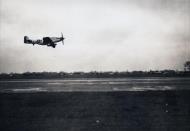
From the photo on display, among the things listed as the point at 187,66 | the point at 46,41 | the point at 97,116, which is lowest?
the point at 97,116

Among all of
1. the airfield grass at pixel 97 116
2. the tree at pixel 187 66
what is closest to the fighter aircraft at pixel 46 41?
the airfield grass at pixel 97 116

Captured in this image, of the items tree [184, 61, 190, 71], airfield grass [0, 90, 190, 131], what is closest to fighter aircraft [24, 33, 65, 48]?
airfield grass [0, 90, 190, 131]

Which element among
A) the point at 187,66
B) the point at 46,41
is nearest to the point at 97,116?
the point at 46,41

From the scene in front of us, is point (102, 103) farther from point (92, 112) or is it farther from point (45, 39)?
point (45, 39)

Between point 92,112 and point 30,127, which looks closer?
point 30,127

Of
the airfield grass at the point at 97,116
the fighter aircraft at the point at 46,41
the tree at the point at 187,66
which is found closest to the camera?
the airfield grass at the point at 97,116

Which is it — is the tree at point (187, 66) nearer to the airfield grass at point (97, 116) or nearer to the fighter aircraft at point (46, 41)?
the fighter aircraft at point (46, 41)

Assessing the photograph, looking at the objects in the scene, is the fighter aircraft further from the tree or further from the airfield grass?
the tree

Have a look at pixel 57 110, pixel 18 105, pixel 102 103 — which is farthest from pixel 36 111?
pixel 102 103

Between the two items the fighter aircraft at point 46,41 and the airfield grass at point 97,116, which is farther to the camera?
the fighter aircraft at point 46,41

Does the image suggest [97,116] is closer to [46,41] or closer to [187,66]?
[46,41]

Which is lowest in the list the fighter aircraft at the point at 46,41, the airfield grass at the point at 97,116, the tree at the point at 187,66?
the airfield grass at the point at 97,116
